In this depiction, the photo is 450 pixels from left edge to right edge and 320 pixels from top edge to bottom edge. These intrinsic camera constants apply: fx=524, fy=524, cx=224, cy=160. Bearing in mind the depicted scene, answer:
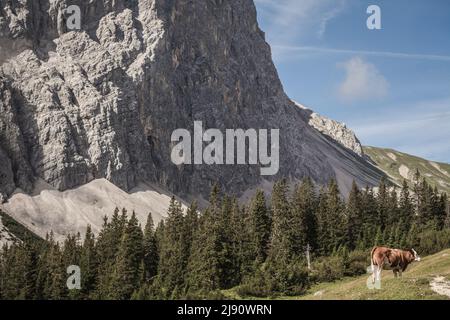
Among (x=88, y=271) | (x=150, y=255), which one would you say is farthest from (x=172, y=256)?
(x=88, y=271)

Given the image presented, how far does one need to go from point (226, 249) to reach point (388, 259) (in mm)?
45943

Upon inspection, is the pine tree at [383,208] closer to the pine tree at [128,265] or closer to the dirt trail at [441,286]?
the pine tree at [128,265]

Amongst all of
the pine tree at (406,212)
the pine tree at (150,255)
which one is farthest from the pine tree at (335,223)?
the pine tree at (150,255)

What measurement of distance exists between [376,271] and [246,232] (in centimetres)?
5613

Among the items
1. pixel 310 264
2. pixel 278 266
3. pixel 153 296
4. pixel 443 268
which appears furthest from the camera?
pixel 310 264

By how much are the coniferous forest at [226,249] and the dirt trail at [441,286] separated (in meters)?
33.4

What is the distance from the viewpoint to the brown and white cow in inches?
1238

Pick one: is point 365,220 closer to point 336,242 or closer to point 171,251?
point 336,242

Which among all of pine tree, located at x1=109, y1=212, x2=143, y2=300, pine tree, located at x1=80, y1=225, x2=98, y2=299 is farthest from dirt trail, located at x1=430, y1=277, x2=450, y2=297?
pine tree, located at x1=80, y1=225, x2=98, y2=299

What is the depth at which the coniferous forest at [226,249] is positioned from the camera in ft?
247

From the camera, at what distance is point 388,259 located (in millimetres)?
31828

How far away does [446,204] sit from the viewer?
4860 inches
